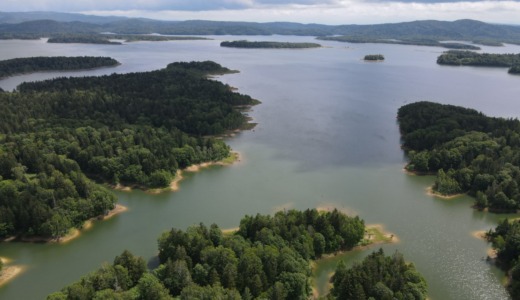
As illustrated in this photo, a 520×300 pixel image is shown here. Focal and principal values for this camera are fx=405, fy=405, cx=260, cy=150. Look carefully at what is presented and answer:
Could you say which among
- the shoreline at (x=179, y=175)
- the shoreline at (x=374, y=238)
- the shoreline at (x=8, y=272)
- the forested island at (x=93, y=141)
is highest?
the forested island at (x=93, y=141)

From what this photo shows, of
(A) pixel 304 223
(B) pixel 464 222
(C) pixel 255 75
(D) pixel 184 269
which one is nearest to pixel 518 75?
(C) pixel 255 75

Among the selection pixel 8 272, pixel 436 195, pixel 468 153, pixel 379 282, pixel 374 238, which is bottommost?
pixel 8 272

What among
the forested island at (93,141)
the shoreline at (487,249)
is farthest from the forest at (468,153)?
the forested island at (93,141)

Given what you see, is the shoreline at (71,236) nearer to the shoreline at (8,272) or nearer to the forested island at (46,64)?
the shoreline at (8,272)

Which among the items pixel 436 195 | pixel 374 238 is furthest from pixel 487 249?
pixel 436 195

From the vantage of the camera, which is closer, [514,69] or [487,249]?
[487,249]

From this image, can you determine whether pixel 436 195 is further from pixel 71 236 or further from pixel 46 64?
pixel 46 64

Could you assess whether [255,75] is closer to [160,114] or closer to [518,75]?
[160,114]

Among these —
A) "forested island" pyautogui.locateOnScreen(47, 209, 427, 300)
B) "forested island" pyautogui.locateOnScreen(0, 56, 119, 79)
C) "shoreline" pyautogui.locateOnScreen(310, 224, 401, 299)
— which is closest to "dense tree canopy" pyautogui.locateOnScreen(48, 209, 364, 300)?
"forested island" pyautogui.locateOnScreen(47, 209, 427, 300)
